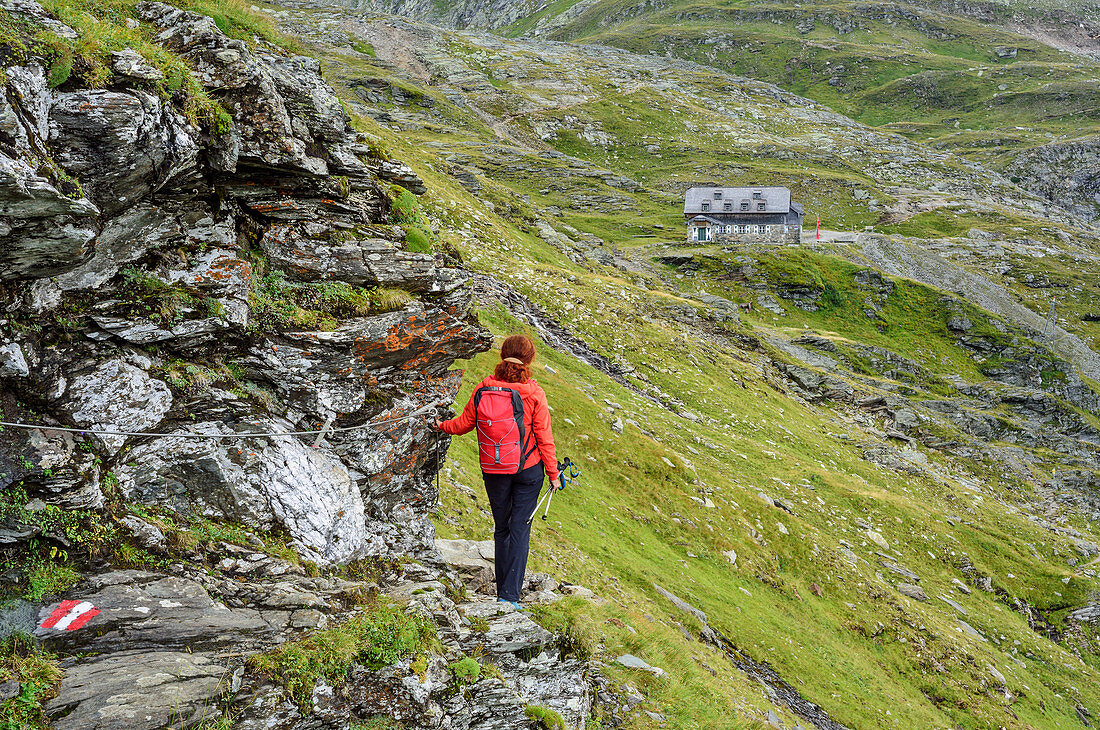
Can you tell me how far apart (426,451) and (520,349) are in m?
4.12

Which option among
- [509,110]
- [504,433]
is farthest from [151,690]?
[509,110]

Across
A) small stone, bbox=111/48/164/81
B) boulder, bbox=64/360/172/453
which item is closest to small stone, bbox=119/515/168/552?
boulder, bbox=64/360/172/453

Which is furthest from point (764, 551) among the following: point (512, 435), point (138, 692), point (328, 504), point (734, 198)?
point (734, 198)

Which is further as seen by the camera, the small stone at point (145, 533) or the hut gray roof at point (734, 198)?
the hut gray roof at point (734, 198)

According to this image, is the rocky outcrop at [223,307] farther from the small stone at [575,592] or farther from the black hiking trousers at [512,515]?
the small stone at [575,592]

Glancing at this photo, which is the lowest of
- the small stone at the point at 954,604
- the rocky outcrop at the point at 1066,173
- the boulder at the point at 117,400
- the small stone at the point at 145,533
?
the small stone at the point at 954,604

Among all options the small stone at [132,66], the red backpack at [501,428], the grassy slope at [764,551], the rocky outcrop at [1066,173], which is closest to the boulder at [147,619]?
the red backpack at [501,428]

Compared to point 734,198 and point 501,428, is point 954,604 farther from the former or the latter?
point 734,198

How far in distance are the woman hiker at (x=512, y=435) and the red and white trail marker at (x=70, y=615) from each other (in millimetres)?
5310

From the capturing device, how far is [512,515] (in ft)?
33.9

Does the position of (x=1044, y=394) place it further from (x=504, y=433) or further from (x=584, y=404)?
(x=504, y=433)

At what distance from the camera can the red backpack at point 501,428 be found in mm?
9859

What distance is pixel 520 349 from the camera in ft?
33.1

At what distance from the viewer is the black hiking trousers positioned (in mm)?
10156
